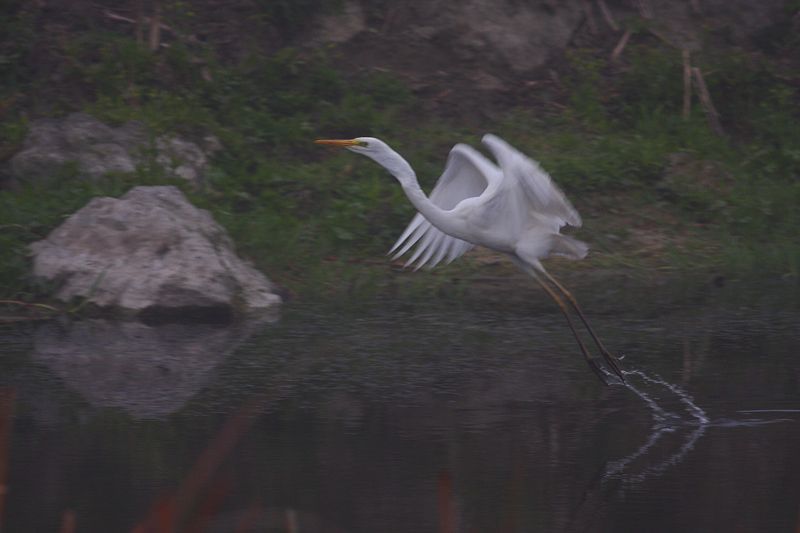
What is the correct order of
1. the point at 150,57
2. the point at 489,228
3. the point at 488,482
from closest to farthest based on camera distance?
the point at 488,482
the point at 489,228
the point at 150,57

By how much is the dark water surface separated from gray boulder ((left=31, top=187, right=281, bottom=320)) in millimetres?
284

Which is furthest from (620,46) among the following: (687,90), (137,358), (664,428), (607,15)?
(664,428)

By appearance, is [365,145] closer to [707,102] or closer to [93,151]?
[93,151]

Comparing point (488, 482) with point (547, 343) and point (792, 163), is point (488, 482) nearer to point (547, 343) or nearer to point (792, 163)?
point (547, 343)

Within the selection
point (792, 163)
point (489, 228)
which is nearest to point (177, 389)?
point (489, 228)

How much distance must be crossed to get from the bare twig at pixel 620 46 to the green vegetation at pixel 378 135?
0.29ft

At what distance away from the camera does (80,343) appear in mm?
7039

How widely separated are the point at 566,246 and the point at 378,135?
404 cm

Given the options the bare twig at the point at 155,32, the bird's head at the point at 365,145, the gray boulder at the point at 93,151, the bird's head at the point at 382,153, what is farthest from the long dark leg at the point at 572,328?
the bare twig at the point at 155,32

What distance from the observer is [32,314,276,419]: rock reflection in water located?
19.2 feet

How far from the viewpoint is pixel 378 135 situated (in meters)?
10.5

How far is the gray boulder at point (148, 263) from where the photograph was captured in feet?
25.7

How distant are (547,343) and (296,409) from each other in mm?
1947

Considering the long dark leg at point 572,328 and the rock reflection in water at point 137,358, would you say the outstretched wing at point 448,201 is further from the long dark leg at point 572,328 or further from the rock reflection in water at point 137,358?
the rock reflection in water at point 137,358
